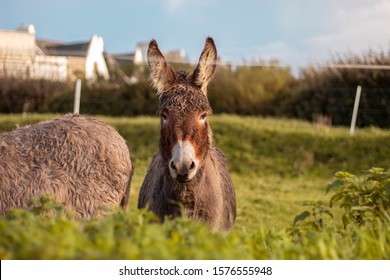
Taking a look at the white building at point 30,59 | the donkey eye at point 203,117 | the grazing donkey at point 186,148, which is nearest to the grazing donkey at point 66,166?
the grazing donkey at point 186,148

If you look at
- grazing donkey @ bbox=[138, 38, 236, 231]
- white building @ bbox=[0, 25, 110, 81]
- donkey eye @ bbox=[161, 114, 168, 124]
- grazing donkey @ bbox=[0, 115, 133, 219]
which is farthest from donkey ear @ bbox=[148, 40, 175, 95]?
white building @ bbox=[0, 25, 110, 81]

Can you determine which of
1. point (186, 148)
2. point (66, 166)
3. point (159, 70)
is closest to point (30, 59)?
point (159, 70)

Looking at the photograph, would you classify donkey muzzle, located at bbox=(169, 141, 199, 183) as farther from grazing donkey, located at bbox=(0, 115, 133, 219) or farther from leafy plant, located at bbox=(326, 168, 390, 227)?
leafy plant, located at bbox=(326, 168, 390, 227)

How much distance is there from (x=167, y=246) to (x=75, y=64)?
28930mm

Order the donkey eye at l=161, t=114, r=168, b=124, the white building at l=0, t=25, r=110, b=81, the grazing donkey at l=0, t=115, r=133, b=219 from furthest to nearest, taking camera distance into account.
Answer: the white building at l=0, t=25, r=110, b=81
the donkey eye at l=161, t=114, r=168, b=124
the grazing donkey at l=0, t=115, r=133, b=219

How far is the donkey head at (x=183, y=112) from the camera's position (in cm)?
479

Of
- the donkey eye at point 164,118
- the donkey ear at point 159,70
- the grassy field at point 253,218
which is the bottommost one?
the grassy field at point 253,218

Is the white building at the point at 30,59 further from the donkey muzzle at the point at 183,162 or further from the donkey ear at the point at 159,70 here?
the donkey muzzle at the point at 183,162

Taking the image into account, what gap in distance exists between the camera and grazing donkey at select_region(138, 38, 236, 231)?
4.87 metres

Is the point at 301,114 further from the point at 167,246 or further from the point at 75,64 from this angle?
the point at 167,246

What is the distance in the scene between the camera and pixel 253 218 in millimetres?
10570

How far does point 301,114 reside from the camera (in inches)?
843

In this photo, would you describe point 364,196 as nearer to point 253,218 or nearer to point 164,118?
point 164,118

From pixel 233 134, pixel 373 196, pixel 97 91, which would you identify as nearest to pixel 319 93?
pixel 233 134
